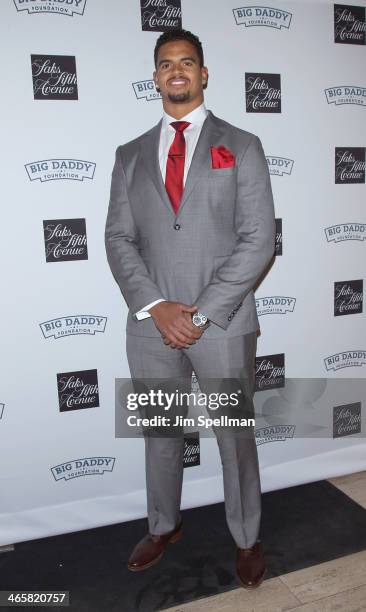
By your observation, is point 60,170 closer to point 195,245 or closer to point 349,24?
point 195,245

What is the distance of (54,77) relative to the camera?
2.12 meters

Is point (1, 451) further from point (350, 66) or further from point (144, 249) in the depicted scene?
point (350, 66)

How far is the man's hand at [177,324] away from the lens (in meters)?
1.80

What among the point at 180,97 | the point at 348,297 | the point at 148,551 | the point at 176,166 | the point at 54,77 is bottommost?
the point at 148,551

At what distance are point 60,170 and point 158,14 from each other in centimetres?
75

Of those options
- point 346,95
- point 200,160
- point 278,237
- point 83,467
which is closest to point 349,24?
point 346,95

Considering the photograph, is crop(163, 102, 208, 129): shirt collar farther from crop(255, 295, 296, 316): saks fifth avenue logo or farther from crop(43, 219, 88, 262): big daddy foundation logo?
crop(255, 295, 296, 316): saks fifth avenue logo

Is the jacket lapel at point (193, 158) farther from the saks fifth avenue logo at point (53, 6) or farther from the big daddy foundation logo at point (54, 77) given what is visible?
the saks fifth avenue logo at point (53, 6)

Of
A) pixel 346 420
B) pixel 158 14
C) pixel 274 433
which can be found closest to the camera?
pixel 158 14

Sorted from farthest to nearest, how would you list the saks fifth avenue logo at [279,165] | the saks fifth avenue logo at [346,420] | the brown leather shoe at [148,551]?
the saks fifth avenue logo at [346,420], the saks fifth avenue logo at [279,165], the brown leather shoe at [148,551]

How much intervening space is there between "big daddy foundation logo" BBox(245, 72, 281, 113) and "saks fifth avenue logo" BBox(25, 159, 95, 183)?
757 mm

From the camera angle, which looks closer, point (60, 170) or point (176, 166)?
point (176, 166)

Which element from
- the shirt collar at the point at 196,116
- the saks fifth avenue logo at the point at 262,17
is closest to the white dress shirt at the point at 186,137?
the shirt collar at the point at 196,116

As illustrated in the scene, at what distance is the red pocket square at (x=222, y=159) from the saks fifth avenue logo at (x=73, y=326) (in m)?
0.87
